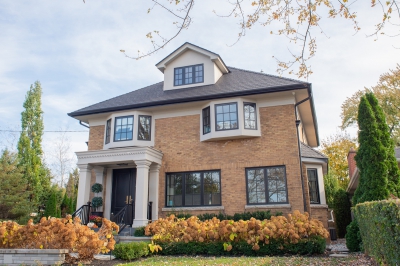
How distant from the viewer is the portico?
1292 centimetres

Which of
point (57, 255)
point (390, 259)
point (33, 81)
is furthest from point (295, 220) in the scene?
point (33, 81)

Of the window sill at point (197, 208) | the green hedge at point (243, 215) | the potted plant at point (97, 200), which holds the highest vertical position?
the potted plant at point (97, 200)

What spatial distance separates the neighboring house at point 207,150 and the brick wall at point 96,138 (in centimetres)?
5

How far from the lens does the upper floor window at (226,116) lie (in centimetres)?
1335

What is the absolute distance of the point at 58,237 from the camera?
7.59m

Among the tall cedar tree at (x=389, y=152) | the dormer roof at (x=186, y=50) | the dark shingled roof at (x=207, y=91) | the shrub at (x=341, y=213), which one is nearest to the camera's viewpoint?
the tall cedar tree at (x=389, y=152)

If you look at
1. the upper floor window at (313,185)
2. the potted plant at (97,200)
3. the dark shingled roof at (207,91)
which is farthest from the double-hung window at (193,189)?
the upper floor window at (313,185)

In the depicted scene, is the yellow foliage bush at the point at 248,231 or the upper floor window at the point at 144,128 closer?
the yellow foliage bush at the point at 248,231

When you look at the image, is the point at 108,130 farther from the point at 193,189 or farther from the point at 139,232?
the point at 139,232

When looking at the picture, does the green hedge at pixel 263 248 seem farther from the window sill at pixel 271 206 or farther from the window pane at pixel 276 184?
the window pane at pixel 276 184

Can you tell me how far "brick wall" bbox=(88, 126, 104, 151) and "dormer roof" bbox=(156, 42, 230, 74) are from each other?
4.44 m

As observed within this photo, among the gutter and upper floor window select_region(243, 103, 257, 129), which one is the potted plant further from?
upper floor window select_region(243, 103, 257, 129)

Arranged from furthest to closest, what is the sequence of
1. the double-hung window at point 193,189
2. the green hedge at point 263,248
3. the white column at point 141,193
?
the double-hung window at point 193,189
the white column at point 141,193
the green hedge at point 263,248

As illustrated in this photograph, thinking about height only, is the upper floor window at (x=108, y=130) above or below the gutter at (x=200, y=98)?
below
